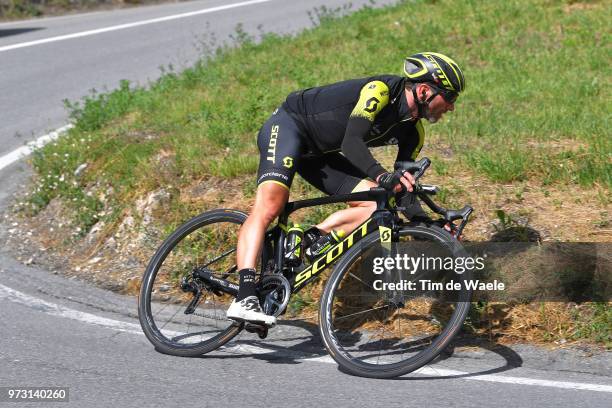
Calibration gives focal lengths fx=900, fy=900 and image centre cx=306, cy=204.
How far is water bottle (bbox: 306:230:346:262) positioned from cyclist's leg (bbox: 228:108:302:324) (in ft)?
1.05

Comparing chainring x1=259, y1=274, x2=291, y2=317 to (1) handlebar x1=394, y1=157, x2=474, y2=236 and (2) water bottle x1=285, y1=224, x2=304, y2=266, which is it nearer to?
(2) water bottle x1=285, y1=224, x2=304, y2=266

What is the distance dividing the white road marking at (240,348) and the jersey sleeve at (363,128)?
1.25m

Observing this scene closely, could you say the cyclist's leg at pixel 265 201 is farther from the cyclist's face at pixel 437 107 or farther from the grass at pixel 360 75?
the grass at pixel 360 75

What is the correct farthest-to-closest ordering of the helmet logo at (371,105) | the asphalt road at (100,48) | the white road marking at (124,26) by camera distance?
the white road marking at (124,26) < the asphalt road at (100,48) < the helmet logo at (371,105)

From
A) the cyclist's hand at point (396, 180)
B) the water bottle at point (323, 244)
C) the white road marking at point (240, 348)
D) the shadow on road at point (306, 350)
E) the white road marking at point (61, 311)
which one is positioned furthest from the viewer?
the white road marking at point (61, 311)

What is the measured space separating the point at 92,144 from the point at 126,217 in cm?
162

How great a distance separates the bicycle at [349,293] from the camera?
214 inches

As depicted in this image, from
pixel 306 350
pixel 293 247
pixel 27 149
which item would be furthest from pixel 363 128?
pixel 27 149

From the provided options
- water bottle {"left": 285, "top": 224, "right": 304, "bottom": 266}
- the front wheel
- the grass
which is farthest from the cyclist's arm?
the grass

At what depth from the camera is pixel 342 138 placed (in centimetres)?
574

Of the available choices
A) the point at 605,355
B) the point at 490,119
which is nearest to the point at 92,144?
the point at 490,119

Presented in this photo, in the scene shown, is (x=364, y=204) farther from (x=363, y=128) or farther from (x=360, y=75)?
(x=360, y=75)

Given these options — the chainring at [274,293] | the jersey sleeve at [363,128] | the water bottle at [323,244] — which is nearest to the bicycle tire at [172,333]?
the chainring at [274,293]

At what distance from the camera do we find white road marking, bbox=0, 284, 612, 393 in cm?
517
